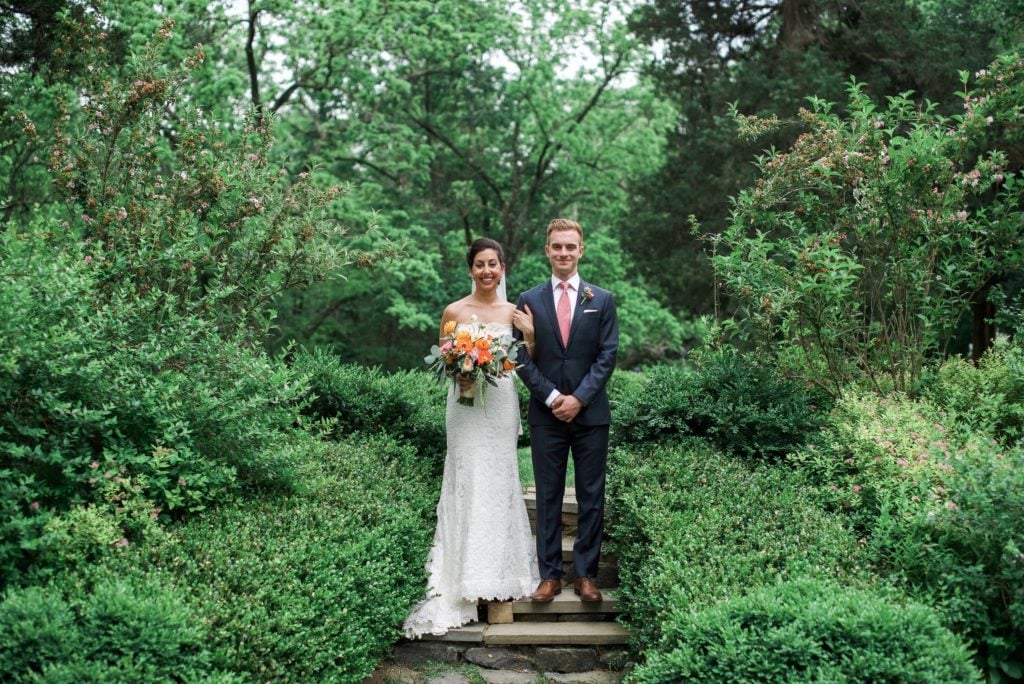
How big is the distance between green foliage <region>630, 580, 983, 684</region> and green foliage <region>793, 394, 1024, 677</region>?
0.36 metres

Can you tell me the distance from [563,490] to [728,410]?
1851 millimetres

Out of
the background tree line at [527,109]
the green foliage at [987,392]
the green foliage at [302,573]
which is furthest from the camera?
the background tree line at [527,109]

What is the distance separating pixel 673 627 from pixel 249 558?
2179 mm

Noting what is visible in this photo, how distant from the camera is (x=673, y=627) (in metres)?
4.26

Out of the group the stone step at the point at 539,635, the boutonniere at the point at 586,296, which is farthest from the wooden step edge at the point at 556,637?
the boutonniere at the point at 586,296

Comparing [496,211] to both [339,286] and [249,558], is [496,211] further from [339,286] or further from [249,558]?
[249,558]

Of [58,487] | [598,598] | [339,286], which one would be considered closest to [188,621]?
[58,487]

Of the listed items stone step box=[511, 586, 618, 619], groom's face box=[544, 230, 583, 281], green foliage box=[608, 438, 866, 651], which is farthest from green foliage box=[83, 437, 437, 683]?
groom's face box=[544, 230, 583, 281]

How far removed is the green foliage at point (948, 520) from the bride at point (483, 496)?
2.09 metres

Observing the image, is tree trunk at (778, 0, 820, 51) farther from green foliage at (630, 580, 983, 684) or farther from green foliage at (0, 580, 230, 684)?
green foliage at (0, 580, 230, 684)

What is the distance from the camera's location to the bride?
5887 millimetres

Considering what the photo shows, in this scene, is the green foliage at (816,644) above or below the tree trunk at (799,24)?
below

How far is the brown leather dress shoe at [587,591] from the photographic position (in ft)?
19.1

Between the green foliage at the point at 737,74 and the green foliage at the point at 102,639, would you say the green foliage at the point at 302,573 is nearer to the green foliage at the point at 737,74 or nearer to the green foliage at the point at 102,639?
the green foliage at the point at 102,639
